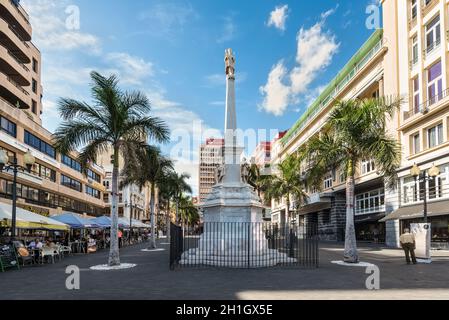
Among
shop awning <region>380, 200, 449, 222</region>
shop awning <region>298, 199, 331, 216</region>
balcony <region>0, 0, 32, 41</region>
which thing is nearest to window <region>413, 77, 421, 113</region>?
shop awning <region>380, 200, 449, 222</region>

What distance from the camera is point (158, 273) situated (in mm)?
16516

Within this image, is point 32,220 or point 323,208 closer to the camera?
point 32,220

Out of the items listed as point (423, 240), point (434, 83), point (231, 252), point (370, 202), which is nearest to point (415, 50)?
point (434, 83)

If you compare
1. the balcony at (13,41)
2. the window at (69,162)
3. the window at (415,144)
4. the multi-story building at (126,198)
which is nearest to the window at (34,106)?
the balcony at (13,41)

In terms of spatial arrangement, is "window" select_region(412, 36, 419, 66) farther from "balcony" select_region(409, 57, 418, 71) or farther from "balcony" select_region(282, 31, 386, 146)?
"balcony" select_region(282, 31, 386, 146)

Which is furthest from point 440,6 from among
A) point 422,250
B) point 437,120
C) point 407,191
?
point 422,250

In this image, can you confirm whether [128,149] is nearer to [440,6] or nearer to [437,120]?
[437,120]

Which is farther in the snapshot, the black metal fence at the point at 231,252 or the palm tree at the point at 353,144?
the palm tree at the point at 353,144

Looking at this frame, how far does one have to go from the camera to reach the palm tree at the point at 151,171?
67.9 ft

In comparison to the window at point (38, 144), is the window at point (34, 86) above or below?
above

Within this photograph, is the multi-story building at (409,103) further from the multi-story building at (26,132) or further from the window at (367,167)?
the multi-story building at (26,132)

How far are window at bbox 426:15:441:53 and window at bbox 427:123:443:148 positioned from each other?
239 inches

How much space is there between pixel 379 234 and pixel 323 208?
56.1 ft

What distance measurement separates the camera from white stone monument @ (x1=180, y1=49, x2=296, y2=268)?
1919 centimetres
